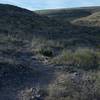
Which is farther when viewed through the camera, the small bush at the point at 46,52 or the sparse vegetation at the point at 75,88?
the small bush at the point at 46,52

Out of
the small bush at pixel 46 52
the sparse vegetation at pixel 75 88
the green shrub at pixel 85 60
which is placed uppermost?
the sparse vegetation at pixel 75 88

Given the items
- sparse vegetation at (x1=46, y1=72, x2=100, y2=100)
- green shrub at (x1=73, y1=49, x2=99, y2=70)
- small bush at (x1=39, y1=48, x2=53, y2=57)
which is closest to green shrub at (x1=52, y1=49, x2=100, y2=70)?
green shrub at (x1=73, y1=49, x2=99, y2=70)

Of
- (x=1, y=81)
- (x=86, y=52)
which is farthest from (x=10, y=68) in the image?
(x=86, y=52)

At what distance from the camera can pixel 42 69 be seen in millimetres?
14664

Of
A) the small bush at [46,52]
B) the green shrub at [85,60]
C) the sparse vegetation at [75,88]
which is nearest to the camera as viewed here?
the sparse vegetation at [75,88]

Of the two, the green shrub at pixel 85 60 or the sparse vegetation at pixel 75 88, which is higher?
the sparse vegetation at pixel 75 88

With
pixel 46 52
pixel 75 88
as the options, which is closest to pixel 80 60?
pixel 46 52

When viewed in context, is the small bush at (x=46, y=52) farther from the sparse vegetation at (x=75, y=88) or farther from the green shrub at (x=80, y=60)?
the sparse vegetation at (x=75, y=88)

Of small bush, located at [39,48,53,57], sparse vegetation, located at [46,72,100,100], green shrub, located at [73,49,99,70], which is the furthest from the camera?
small bush, located at [39,48,53,57]

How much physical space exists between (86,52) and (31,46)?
14.1ft

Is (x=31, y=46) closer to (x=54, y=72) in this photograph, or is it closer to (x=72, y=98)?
(x=54, y=72)

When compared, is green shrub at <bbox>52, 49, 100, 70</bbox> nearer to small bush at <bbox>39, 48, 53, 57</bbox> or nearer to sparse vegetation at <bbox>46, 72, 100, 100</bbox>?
small bush at <bbox>39, 48, 53, 57</bbox>

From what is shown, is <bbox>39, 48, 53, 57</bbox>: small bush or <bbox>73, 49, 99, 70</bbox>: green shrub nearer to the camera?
<bbox>73, 49, 99, 70</bbox>: green shrub

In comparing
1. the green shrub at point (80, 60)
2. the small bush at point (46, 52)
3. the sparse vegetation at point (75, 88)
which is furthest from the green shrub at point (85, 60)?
the sparse vegetation at point (75, 88)
